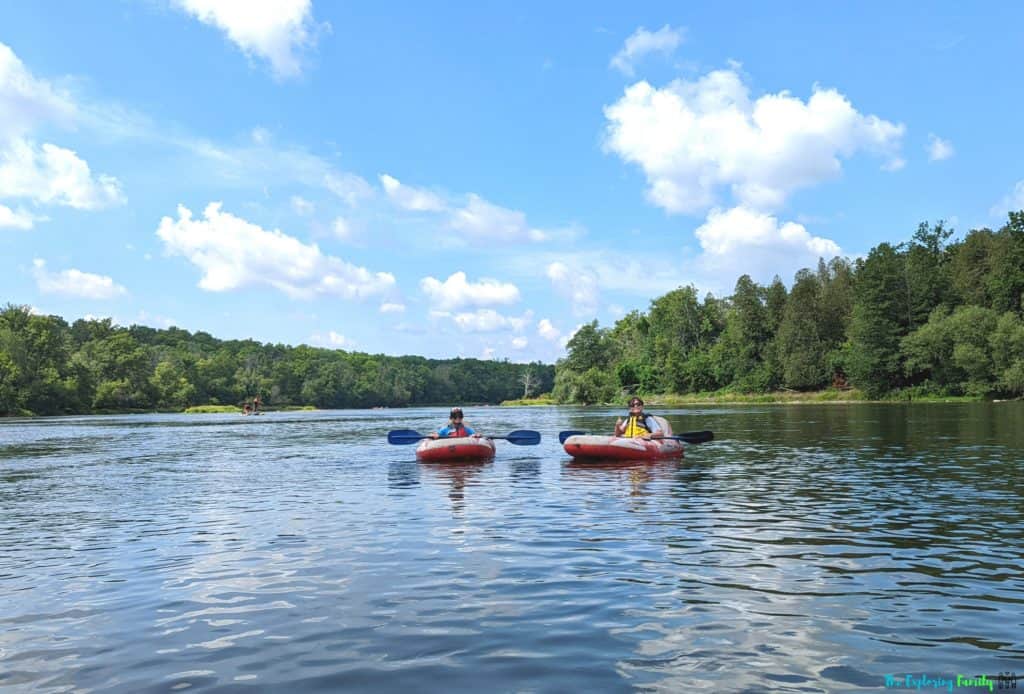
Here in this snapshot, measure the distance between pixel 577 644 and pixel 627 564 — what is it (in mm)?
3048

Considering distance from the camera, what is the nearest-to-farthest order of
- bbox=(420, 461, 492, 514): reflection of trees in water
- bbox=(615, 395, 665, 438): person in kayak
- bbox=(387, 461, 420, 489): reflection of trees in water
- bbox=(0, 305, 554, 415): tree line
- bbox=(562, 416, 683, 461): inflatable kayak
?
bbox=(420, 461, 492, 514): reflection of trees in water, bbox=(387, 461, 420, 489): reflection of trees in water, bbox=(562, 416, 683, 461): inflatable kayak, bbox=(615, 395, 665, 438): person in kayak, bbox=(0, 305, 554, 415): tree line

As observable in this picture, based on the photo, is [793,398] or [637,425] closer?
[637,425]

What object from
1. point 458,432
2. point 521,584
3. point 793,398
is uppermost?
point 793,398

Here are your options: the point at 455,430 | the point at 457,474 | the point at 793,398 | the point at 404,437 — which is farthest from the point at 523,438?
the point at 793,398

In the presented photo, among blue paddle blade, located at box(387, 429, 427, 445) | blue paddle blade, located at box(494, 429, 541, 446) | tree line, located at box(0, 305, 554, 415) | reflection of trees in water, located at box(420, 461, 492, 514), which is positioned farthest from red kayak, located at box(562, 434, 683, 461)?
tree line, located at box(0, 305, 554, 415)

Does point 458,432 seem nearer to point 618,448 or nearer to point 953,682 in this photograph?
point 618,448

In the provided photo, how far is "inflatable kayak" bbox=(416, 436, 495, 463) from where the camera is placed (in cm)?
2342

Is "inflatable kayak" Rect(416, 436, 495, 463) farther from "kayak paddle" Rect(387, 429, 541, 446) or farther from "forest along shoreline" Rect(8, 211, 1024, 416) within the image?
"forest along shoreline" Rect(8, 211, 1024, 416)

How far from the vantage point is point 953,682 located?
5598mm

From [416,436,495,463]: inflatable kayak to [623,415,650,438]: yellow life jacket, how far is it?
181 inches

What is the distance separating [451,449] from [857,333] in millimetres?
78935

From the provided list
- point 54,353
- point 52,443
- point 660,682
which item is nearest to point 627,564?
point 660,682

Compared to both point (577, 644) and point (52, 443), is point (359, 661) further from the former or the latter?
point (52, 443)

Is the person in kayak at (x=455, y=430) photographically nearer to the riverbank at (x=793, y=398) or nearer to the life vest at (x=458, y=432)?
the life vest at (x=458, y=432)
